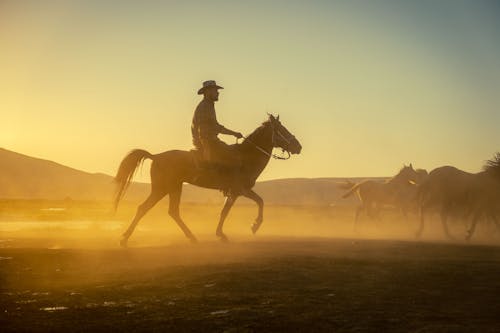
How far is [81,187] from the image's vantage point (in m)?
134

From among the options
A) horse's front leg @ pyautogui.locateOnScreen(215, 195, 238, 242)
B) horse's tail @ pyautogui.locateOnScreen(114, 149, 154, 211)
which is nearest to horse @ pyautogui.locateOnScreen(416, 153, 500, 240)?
horse's front leg @ pyautogui.locateOnScreen(215, 195, 238, 242)

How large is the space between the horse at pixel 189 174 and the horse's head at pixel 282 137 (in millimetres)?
113

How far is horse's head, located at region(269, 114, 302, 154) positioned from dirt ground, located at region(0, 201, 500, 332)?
4486mm

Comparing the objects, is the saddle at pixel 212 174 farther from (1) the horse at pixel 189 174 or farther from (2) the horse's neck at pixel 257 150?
(2) the horse's neck at pixel 257 150

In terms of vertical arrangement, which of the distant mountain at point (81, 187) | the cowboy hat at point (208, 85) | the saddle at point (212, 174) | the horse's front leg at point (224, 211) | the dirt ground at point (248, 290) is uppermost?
the distant mountain at point (81, 187)

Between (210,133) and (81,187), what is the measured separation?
122056 mm

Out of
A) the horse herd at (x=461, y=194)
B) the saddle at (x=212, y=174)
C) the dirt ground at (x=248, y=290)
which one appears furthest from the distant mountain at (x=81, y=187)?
the dirt ground at (x=248, y=290)

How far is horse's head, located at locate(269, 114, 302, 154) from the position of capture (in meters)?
17.4

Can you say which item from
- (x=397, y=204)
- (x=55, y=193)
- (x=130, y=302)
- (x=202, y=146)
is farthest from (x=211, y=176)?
(x=55, y=193)

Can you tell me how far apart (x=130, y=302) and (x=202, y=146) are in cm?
896

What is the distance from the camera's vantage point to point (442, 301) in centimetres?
756

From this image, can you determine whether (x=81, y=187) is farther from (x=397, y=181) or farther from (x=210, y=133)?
(x=210, y=133)

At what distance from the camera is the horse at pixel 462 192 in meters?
21.9

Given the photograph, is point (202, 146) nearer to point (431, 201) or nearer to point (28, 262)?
point (28, 262)
